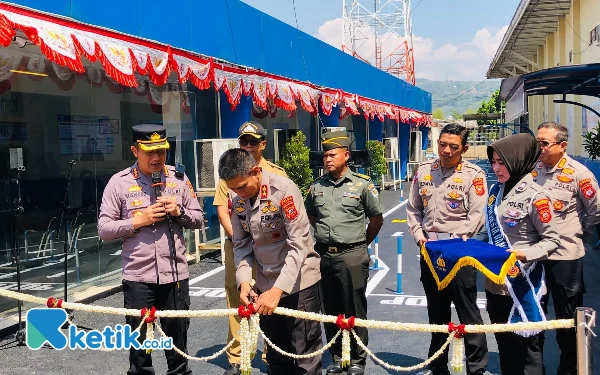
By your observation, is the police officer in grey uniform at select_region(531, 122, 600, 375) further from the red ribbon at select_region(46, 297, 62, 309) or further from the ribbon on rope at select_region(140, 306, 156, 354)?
the red ribbon at select_region(46, 297, 62, 309)

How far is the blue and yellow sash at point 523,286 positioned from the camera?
359cm

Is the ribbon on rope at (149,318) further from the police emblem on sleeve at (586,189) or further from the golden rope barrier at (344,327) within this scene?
the police emblem on sleeve at (586,189)

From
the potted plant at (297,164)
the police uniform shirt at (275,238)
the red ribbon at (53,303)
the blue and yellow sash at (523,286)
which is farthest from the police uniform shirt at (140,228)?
the potted plant at (297,164)

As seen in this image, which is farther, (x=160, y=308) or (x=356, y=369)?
(x=356, y=369)

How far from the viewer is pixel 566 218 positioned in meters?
4.36

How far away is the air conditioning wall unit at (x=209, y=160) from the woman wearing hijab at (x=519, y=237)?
6.44 meters

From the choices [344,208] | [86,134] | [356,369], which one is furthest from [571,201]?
[86,134]

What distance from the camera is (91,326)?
636 cm

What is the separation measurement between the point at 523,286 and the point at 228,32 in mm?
8849

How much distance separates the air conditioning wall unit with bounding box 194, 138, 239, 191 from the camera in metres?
9.75

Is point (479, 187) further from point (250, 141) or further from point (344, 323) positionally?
point (250, 141)

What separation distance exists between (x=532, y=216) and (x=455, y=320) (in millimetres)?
2583

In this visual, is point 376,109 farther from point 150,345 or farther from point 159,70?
point 150,345

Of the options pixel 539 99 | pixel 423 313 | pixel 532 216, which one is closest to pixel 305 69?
pixel 423 313
